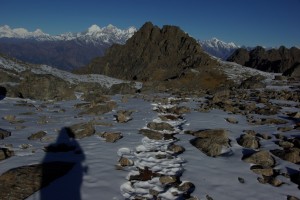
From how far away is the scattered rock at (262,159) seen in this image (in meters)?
14.3

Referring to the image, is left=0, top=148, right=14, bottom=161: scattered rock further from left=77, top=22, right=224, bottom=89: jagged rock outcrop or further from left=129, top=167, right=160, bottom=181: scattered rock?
left=77, top=22, right=224, bottom=89: jagged rock outcrop

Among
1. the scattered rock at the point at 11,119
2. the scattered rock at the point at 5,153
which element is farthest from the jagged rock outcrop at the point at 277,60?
the scattered rock at the point at 5,153

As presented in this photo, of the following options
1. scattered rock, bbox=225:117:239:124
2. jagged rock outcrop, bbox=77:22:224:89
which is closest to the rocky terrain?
scattered rock, bbox=225:117:239:124

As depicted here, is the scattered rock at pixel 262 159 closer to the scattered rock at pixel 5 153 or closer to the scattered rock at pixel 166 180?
the scattered rock at pixel 166 180

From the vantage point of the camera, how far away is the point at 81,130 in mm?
19156

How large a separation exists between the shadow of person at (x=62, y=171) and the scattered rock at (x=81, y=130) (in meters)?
1.04

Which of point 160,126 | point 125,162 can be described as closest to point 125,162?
point 125,162

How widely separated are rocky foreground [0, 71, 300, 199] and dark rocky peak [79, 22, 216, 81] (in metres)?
80.8

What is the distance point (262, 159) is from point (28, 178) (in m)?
9.81

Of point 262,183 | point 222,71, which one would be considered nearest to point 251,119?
point 262,183

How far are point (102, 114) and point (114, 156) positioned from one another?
33.8ft

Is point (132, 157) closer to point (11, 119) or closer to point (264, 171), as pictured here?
point (264, 171)

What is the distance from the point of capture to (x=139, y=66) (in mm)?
131875

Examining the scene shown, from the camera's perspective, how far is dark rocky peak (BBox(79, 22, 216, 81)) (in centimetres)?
11269
